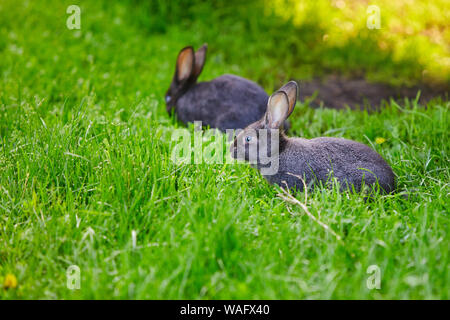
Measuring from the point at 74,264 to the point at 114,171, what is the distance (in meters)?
0.69

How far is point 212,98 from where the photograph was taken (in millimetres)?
5000

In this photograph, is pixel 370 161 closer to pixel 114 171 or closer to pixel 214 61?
pixel 114 171

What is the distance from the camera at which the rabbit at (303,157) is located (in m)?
3.23

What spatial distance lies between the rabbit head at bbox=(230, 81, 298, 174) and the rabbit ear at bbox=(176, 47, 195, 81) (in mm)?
2114

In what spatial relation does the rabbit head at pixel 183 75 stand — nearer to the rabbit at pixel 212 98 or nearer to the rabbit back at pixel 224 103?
the rabbit at pixel 212 98

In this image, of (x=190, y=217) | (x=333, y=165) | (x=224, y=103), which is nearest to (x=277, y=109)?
(x=333, y=165)

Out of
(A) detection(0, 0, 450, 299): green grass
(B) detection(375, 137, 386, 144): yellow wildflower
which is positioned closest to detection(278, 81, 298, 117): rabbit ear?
(A) detection(0, 0, 450, 299): green grass

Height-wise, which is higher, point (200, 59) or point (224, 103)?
point (200, 59)

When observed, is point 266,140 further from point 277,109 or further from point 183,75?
point 183,75

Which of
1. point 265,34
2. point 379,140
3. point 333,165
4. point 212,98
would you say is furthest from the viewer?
point 265,34

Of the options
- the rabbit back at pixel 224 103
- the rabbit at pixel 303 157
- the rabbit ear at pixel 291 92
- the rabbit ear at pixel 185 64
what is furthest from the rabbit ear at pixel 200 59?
the rabbit ear at pixel 291 92

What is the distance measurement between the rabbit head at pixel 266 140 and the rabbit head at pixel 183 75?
6.72ft

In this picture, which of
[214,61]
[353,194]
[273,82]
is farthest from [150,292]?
[214,61]

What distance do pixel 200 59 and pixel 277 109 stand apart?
239 centimetres
